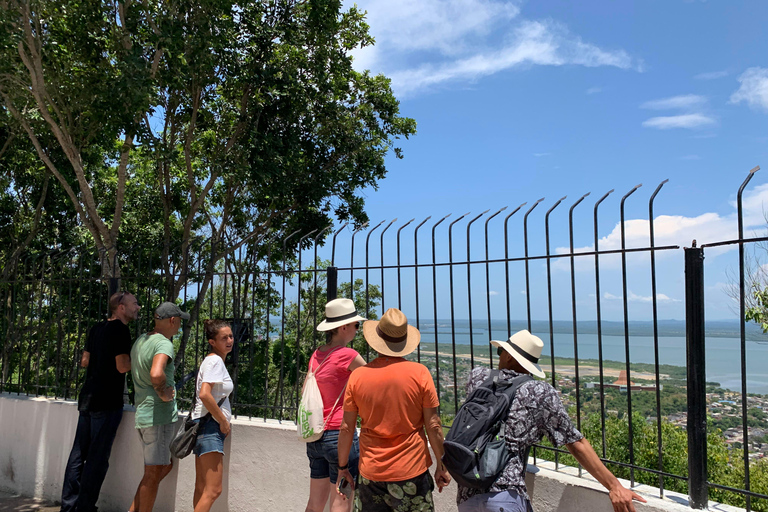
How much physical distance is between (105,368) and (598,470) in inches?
156

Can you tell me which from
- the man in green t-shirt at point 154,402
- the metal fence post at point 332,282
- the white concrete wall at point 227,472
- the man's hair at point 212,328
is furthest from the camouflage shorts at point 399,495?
the man in green t-shirt at point 154,402

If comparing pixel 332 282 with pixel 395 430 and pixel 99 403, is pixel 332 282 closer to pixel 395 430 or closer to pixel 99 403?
pixel 395 430

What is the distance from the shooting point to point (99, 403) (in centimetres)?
493

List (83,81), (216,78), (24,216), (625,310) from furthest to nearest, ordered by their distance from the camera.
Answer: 1. (24,216)
2. (216,78)
3. (83,81)
4. (625,310)

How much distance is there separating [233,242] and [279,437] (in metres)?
11.2

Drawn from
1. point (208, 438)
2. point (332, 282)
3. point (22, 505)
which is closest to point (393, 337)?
point (332, 282)

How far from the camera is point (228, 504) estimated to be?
15.9 feet

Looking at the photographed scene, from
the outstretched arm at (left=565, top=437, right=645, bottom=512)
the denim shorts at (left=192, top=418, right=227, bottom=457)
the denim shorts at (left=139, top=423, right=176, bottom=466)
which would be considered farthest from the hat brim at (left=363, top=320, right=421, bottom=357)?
the denim shorts at (left=139, top=423, right=176, bottom=466)

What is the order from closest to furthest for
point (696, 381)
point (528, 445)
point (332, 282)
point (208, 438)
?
point (528, 445) < point (696, 381) < point (208, 438) < point (332, 282)

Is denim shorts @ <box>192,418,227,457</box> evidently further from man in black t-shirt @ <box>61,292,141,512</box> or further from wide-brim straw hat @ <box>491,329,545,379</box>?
wide-brim straw hat @ <box>491,329,545,379</box>

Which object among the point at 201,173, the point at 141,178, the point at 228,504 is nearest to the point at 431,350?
the point at 228,504

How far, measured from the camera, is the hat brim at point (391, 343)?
3.04m

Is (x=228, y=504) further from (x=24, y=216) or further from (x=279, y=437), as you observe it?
(x=24, y=216)

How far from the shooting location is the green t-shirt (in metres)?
4.33
